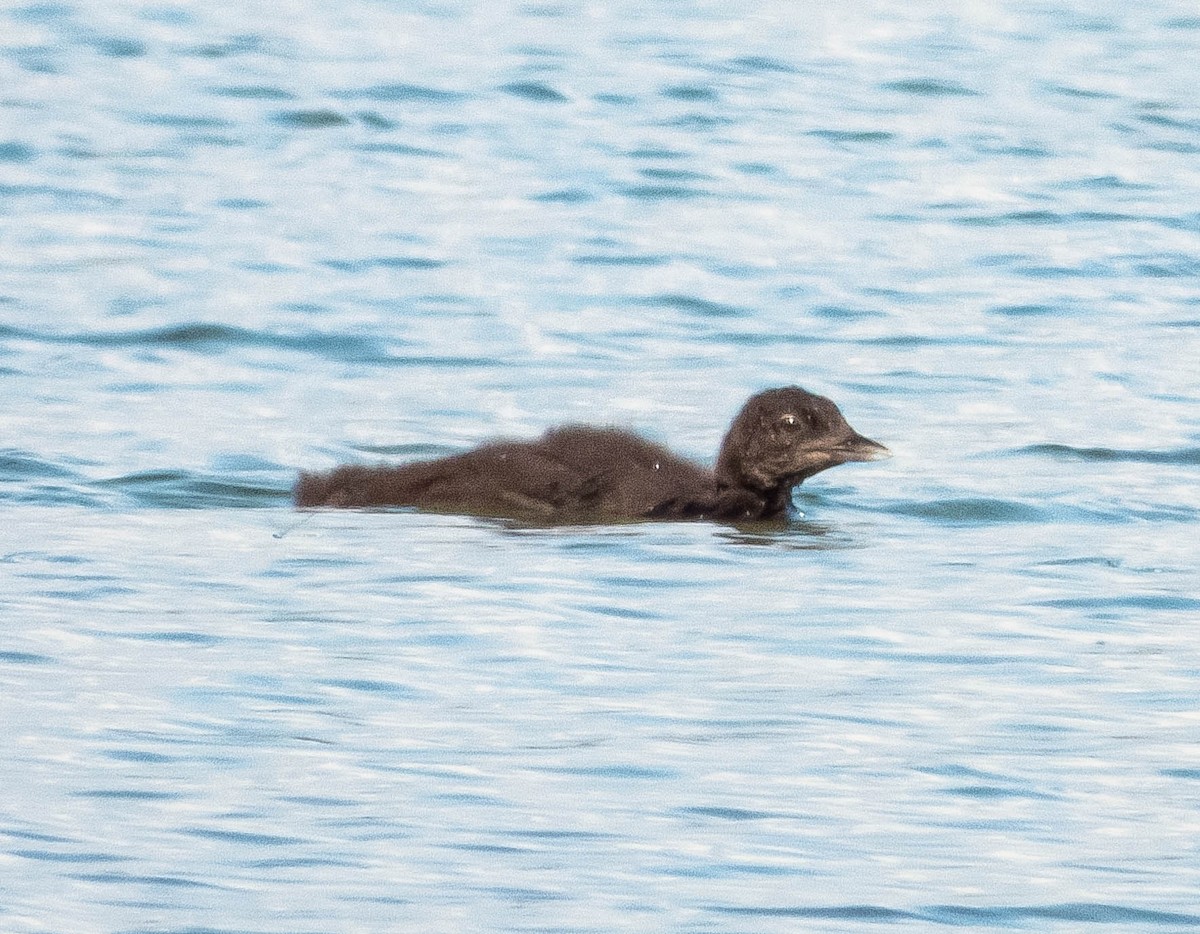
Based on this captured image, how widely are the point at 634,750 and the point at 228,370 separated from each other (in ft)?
22.4

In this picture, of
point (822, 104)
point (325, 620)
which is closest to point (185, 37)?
point (822, 104)

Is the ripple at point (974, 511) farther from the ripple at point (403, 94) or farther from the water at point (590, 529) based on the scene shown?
the ripple at point (403, 94)

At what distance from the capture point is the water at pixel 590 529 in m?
6.12

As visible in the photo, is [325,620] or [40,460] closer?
[325,620]

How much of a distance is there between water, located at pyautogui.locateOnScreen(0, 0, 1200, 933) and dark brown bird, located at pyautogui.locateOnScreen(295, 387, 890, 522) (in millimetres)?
234

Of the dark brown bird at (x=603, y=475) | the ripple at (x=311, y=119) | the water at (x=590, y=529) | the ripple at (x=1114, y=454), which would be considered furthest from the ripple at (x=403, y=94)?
the dark brown bird at (x=603, y=475)

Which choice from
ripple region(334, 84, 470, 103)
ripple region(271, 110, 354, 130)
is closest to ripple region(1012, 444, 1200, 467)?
ripple region(271, 110, 354, 130)

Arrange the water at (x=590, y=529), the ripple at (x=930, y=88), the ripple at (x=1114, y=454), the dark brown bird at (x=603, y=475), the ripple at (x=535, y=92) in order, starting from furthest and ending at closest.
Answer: the ripple at (x=930, y=88) → the ripple at (x=535, y=92) → the ripple at (x=1114, y=454) → the dark brown bird at (x=603, y=475) → the water at (x=590, y=529)

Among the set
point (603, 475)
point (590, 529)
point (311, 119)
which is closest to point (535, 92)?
point (311, 119)

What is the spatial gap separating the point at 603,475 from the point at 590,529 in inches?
14.4

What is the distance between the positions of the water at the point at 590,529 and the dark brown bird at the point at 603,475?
23cm

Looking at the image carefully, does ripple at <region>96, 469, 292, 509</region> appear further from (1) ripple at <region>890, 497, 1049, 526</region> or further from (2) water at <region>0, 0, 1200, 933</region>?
(1) ripple at <region>890, 497, 1049, 526</region>

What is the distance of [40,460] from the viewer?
11.1 m

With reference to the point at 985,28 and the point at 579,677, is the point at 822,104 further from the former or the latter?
the point at 579,677
